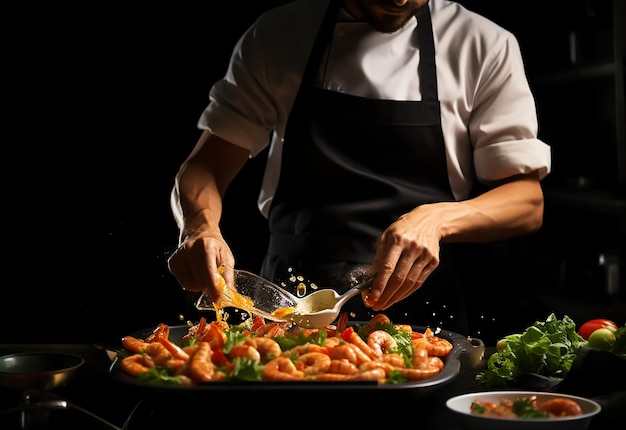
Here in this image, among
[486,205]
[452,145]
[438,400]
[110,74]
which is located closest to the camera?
[438,400]

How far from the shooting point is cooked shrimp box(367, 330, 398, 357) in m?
1.72

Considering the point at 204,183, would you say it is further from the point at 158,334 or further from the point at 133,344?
the point at 133,344

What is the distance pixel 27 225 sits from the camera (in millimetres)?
3883

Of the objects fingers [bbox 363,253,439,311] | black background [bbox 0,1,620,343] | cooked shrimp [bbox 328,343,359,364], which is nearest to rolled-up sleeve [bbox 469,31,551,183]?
fingers [bbox 363,253,439,311]

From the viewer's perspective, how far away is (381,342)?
1.75m

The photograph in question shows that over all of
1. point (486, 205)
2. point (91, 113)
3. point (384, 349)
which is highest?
point (91, 113)

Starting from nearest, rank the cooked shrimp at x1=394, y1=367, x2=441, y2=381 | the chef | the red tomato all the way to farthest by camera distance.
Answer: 1. the cooked shrimp at x1=394, y1=367, x2=441, y2=381
2. the red tomato
3. the chef

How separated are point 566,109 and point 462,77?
156 centimetres

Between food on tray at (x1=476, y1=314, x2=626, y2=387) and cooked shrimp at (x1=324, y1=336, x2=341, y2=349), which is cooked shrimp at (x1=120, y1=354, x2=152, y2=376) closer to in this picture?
cooked shrimp at (x1=324, y1=336, x2=341, y2=349)

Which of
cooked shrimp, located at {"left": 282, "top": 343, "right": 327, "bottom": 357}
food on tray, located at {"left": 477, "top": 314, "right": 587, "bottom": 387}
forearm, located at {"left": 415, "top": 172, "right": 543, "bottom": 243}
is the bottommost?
food on tray, located at {"left": 477, "top": 314, "right": 587, "bottom": 387}

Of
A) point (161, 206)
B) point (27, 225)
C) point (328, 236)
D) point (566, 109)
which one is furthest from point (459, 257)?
point (27, 225)

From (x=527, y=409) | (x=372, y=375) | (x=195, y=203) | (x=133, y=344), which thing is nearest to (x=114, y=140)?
(x=195, y=203)

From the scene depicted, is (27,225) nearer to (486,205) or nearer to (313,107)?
(313,107)

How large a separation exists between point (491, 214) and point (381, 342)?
0.72 m
